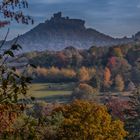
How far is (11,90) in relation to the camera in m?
9.80

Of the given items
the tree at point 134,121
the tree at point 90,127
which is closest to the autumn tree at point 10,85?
the tree at point 90,127

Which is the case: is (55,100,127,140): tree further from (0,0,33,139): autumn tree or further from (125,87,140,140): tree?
(0,0,33,139): autumn tree

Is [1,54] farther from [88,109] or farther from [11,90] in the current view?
[88,109]

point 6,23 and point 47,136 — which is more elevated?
point 6,23

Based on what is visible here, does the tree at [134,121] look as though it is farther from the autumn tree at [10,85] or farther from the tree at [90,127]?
the autumn tree at [10,85]

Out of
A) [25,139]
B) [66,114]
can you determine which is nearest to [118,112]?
[66,114]

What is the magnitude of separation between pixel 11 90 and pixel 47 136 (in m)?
68.2

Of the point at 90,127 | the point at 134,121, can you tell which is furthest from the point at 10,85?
the point at 134,121

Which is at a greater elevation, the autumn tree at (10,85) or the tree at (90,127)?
the autumn tree at (10,85)

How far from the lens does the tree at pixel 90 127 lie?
73875 mm

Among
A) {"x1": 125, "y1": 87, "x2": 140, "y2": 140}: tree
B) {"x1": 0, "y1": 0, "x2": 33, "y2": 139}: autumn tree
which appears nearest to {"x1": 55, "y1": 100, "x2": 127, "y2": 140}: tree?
{"x1": 125, "y1": 87, "x2": 140, "y2": 140}: tree

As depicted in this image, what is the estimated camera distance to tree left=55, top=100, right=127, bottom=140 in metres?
73.9

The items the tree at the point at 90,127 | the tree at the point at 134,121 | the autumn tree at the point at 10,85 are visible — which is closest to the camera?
the autumn tree at the point at 10,85

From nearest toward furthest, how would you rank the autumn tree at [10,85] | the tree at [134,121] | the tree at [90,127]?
the autumn tree at [10,85]
the tree at [90,127]
the tree at [134,121]
